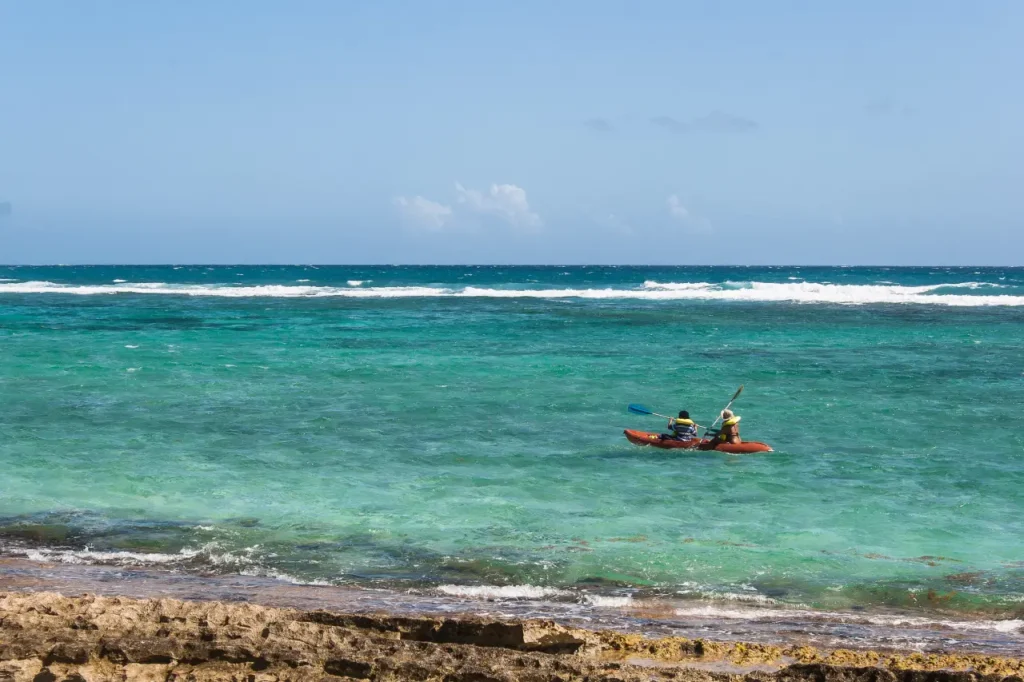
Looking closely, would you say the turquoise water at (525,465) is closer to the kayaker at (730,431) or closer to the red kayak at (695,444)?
the red kayak at (695,444)

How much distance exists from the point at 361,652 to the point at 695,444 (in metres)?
10.1

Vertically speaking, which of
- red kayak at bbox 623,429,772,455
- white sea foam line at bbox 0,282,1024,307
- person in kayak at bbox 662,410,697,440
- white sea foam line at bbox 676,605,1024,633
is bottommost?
white sea foam line at bbox 676,605,1024,633

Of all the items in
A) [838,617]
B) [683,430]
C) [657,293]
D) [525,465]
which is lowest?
[838,617]

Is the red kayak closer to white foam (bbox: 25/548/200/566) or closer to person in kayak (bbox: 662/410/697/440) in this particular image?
person in kayak (bbox: 662/410/697/440)

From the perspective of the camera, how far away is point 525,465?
45.9 feet

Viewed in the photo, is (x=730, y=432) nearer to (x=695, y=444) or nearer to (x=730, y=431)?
(x=730, y=431)

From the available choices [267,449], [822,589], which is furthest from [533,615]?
[267,449]

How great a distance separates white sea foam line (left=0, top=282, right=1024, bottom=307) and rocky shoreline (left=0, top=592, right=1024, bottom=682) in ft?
167

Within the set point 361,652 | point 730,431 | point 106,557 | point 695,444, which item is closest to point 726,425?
point 730,431

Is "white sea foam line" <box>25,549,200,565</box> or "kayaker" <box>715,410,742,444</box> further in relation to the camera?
"kayaker" <box>715,410,742,444</box>

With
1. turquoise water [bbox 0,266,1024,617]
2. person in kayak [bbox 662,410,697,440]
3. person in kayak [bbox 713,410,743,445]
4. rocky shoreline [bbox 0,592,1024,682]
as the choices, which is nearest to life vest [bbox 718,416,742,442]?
person in kayak [bbox 713,410,743,445]

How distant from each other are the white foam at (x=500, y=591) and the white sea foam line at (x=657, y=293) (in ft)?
163

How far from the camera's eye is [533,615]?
26.1 feet

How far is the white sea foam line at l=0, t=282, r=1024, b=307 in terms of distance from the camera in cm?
5750
